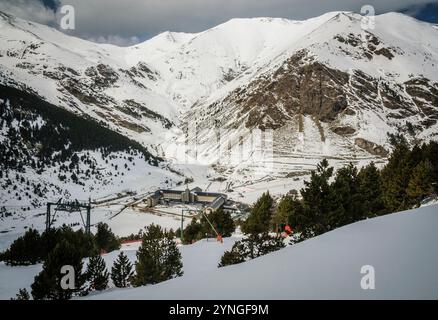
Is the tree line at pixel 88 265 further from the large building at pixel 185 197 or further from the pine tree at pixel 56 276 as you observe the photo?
the large building at pixel 185 197

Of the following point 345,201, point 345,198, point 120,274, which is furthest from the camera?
point 345,198

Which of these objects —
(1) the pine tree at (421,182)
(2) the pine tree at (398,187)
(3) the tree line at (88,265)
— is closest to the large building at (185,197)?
(3) the tree line at (88,265)

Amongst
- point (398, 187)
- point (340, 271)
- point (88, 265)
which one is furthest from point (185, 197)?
point (340, 271)

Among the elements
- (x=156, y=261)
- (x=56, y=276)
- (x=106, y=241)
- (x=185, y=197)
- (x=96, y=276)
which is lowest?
(x=96, y=276)

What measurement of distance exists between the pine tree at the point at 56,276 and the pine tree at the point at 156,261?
4.81 meters

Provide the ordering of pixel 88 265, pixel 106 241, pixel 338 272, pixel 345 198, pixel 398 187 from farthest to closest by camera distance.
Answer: pixel 106 241 < pixel 398 187 < pixel 345 198 < pixel 88 265 < pixel 338 272

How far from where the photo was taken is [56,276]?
86.6ft

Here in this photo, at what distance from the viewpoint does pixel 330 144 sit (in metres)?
186

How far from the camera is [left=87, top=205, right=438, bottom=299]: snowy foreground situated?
934cm

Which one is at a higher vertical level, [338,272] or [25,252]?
[338,272]

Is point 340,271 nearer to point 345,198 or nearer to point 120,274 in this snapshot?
point 345,198

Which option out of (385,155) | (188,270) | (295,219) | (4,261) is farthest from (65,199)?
(385,155)

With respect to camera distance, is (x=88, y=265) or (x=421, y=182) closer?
(x=88, y=265)

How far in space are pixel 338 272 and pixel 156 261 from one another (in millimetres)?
22818
